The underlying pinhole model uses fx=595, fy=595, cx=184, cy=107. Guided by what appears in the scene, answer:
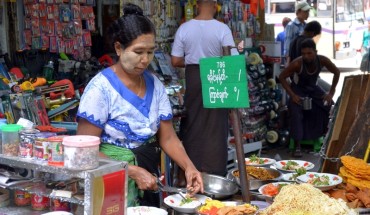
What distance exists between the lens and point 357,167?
141 inches

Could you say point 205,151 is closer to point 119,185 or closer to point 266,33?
point 119,185

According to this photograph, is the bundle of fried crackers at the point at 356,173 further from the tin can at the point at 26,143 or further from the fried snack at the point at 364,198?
the tin can at the point at 26,143

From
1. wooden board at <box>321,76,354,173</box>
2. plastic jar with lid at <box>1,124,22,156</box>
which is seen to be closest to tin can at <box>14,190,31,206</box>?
plastic jar with lid at <box>1,124,22,156</box>

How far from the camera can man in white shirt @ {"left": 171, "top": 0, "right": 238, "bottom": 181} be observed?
5.45 meters

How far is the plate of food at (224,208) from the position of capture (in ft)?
8.87

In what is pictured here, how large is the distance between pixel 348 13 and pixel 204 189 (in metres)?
15.4

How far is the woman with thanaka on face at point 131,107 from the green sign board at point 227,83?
0.25m

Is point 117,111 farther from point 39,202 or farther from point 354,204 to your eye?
point 354,204

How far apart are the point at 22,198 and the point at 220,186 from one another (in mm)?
1090

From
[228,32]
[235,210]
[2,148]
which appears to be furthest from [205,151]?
[2,148]

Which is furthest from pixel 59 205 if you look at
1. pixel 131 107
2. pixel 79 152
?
pixel 131 107

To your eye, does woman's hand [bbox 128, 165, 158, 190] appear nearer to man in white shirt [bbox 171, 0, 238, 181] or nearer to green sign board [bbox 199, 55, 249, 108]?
green sign board [bbox 199, 55, 249, 108]

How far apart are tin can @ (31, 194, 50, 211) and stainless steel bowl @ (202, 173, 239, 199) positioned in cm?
90

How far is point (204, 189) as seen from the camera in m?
3.15
